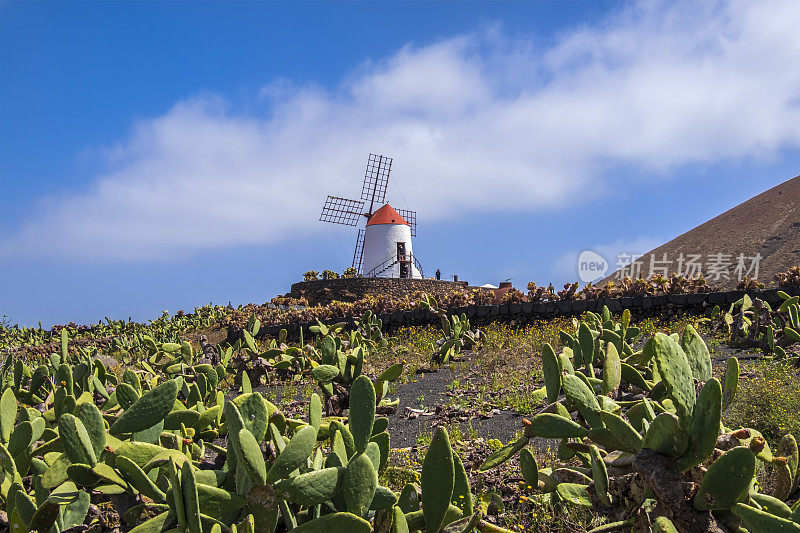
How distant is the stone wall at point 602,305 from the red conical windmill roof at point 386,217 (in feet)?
70.4

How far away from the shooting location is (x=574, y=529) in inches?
129

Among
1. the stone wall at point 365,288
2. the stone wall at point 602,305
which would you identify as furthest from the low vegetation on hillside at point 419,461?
the stone wall at point 365,288

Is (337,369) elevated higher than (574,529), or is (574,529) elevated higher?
(337,369)

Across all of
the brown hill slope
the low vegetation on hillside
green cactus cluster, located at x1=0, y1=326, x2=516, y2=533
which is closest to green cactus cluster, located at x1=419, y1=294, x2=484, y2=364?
the low vegetation on hillside

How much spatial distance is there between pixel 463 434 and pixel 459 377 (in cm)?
281

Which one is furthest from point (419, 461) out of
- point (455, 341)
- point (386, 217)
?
point (386, 217)

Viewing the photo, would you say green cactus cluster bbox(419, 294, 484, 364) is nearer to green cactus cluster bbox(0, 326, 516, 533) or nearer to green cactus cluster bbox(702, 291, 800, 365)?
green cactus cluster bbox(702, 291, 800, 365)

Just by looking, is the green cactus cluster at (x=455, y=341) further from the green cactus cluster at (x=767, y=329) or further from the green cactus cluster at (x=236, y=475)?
the green cactus cluster at (x=236, y=475)

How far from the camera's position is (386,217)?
118ft

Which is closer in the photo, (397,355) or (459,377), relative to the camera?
(459,377)

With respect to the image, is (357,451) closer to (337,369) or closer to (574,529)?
(574,529)

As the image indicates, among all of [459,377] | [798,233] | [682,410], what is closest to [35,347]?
[459,377]

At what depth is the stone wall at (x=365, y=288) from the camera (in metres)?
27.2

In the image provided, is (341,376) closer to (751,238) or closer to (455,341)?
(455,341)
